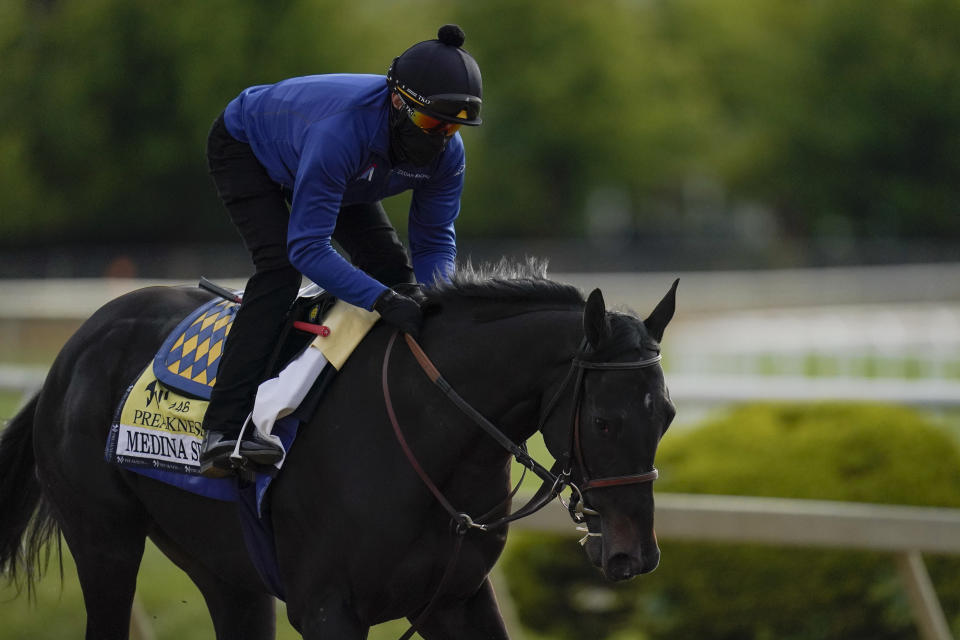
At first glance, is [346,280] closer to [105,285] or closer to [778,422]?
[778,422]

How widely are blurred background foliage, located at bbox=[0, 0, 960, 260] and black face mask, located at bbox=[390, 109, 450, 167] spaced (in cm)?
2455

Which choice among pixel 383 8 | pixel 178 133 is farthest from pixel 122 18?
pixel 383 8

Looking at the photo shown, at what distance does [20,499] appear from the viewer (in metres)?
4.70

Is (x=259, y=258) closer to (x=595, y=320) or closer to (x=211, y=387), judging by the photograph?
(x=211, y=387)

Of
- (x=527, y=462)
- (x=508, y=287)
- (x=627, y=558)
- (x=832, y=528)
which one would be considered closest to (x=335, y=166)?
(x=508, y=287)

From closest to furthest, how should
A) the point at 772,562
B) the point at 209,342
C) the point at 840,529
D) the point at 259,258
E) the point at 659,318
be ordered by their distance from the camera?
the point at 659,318
the point at 259,258
the point at 209,342
the point at 840,529
the point at 772,562

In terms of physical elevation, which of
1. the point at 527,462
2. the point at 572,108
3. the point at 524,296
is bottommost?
the point at 572,108

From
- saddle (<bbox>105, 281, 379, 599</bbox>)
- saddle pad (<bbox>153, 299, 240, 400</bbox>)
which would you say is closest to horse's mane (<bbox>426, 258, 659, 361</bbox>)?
saddle (<bbox>105, 281, 379, 599</bbox>)

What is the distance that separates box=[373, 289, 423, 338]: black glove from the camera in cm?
355

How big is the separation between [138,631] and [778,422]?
3137mm

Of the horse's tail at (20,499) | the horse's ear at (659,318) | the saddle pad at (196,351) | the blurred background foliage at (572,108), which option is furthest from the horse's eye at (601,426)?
the blurred background foliage at (572,108)

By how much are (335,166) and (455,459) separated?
A: 2.73ft

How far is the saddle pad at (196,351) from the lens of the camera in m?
3.89

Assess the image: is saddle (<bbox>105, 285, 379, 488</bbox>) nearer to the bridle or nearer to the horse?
the horse
